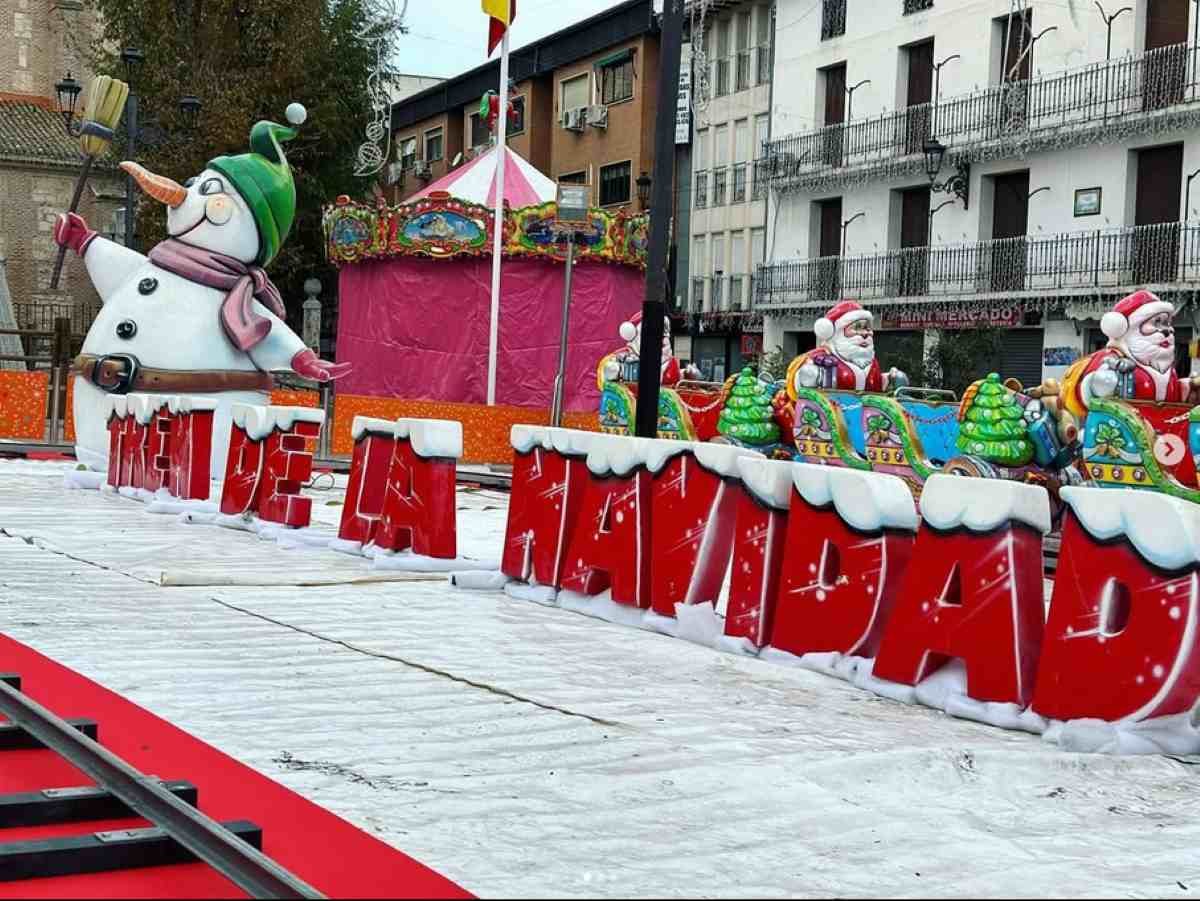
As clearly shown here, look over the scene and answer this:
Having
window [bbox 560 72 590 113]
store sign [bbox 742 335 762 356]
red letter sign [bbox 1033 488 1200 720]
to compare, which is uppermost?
window [bbox 560 72 590 113]

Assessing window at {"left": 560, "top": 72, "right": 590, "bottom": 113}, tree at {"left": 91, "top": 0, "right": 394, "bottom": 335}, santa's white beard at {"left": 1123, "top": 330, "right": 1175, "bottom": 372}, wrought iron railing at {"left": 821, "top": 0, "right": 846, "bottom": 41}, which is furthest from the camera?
window at {"left": 560, "top": 72, "right": 590, "bottom": 113}

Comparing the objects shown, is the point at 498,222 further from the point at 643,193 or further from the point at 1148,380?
the point at 643,193

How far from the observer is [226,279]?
16.9 m

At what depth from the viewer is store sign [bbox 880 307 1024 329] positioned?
30000mm

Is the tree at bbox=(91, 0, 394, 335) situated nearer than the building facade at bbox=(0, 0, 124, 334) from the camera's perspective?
Yes

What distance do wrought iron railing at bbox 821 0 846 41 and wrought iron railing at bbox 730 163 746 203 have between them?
4.90m

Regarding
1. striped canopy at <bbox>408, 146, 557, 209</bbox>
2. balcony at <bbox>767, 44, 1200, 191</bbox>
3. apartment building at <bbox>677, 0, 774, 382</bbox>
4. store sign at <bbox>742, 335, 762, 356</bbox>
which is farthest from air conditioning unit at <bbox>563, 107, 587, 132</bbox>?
striped canopy at <bbox>408, 146, 557, 209</bbox>

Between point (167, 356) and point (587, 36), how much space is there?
1221 inches

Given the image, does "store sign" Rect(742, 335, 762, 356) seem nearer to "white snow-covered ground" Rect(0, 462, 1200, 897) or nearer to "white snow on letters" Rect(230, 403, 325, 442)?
"white snow on letters" Rect(230, 403, 325, 442)

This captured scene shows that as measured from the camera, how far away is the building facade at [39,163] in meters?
41.3

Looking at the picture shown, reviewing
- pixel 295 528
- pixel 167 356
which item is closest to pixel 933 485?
pixel 295 528

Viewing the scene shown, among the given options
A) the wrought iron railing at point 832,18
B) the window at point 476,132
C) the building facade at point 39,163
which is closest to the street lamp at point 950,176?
the wrought iron railing at point 832,18

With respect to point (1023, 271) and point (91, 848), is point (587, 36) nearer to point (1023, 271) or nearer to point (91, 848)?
point (1023, 271)

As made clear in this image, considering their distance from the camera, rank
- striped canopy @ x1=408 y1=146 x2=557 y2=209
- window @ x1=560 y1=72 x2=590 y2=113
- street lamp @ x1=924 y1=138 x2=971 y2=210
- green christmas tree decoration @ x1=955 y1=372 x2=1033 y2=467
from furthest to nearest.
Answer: window @ x1=560 y1=72 x2=590 y2=113, street lamp @ x1=924 y1=138 x2=971 y2=210, striped canopy @ x1=408 y1=146 x2=557 y2=209, green christmas tree decoration @ x1=955 y1=372 x2=1033 y2=467
